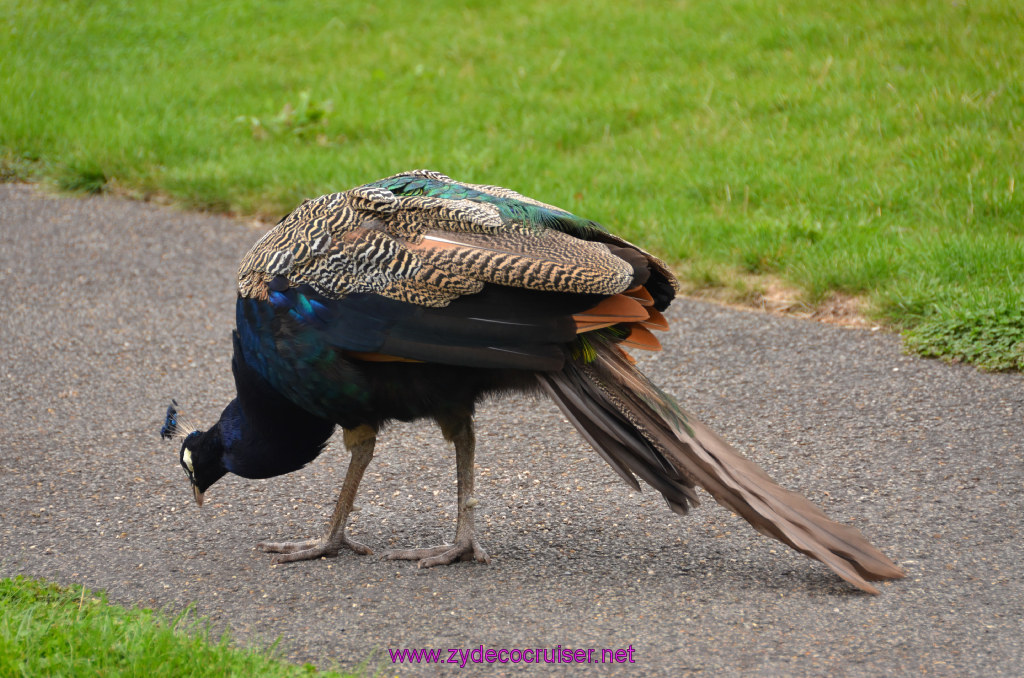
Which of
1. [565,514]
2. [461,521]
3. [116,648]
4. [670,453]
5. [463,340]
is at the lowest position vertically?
[565,514]

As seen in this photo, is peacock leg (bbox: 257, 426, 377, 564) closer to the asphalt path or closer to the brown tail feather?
the asphalt path

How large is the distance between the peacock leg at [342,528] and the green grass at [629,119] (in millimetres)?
3082

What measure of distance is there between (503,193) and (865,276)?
2.93 metres

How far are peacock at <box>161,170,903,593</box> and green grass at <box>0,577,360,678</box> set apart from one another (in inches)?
28.0

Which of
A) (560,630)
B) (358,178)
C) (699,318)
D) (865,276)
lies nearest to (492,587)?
(560,630)

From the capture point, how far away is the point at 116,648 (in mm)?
3068

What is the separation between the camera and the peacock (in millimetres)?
3422

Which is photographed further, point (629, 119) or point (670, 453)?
point (629, 119)

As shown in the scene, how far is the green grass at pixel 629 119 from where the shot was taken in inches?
252

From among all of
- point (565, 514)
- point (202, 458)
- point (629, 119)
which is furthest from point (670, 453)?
point (629, 119)

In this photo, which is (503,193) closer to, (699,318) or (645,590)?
(645,590)

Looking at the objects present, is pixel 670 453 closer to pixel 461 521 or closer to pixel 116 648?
pixel 461 521

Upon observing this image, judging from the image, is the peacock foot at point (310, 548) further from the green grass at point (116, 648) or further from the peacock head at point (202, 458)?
the green grass at point (116, 648)

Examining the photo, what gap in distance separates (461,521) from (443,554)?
0.46ft
